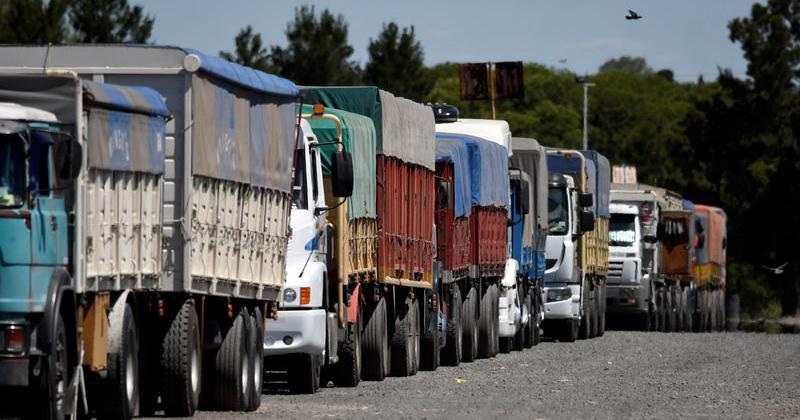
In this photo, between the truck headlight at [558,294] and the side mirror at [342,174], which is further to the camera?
the truck headlight at [558,294]

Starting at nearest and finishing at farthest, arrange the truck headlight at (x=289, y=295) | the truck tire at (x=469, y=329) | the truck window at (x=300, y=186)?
the truck headlight at (x=289, y=295), the truck window at (x=300, y=186), the truck tire at (x=469, y=329)

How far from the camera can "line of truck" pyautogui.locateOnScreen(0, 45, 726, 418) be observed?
579 inches

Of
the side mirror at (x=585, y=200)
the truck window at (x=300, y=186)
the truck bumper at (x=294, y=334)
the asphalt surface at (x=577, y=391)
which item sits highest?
the side mirror at (x=585, y=200)

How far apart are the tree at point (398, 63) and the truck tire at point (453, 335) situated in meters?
49.8

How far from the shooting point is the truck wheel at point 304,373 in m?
22.1

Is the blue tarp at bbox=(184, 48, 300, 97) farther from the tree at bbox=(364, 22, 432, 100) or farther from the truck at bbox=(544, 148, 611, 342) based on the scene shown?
the tree at bbox=(364, 22, 432, 100)

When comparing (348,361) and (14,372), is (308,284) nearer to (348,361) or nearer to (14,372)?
(348,361)

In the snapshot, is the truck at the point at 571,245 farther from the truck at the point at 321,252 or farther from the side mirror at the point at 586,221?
the truck at the point at 321,252

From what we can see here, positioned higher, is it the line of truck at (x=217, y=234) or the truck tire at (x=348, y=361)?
the line of truck at (x=217, y=234)

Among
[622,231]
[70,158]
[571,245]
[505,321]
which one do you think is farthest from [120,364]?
[622,231]

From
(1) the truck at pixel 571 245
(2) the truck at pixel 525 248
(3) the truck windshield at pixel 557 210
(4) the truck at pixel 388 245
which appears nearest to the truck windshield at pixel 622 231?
(1) the truck at pixel 571 245

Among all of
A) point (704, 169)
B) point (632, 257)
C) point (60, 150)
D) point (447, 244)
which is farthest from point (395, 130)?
point (704, 169)

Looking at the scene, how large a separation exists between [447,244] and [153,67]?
535 inches

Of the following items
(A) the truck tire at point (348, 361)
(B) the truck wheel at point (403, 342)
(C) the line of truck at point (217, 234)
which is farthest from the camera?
(B) the truck wheel at point (403, 342)
